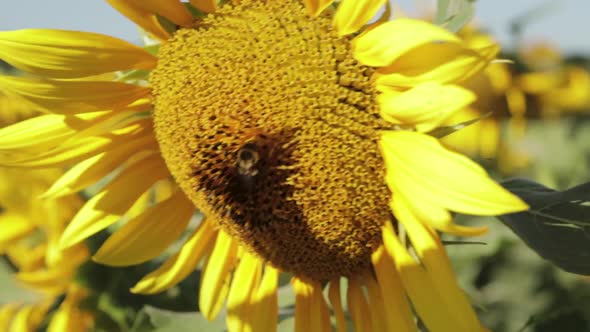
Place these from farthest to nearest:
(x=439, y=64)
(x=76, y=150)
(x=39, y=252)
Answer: (x=39, y=252), (x=76, y=150), (x=439, y=64)

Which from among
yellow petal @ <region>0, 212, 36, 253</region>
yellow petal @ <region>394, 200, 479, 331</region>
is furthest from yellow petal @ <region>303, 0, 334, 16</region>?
yellow petal @ <region>0, 212, 36, 253</region>

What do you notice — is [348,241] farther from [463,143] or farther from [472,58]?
[463,143]

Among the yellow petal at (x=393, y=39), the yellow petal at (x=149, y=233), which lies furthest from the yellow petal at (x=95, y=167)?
the yellow petal at (x=393, y=39)

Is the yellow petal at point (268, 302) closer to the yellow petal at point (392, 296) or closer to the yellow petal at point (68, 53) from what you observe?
the yellow petal at point (392, 296)

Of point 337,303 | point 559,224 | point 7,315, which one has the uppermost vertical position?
point 559,224

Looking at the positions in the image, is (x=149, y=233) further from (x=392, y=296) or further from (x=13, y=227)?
(x=13, y=227)

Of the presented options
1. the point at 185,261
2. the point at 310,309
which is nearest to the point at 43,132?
the point at 185,261

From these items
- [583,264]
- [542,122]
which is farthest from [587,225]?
[542,122]
